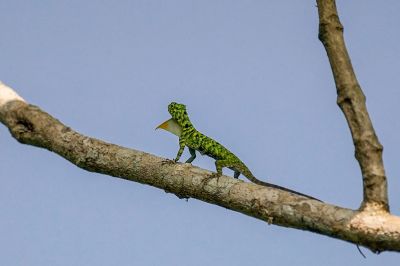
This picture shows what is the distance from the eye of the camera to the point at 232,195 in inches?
243

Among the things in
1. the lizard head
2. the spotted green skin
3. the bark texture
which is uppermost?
the lizard head

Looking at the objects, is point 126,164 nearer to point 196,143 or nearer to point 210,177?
point 210,177

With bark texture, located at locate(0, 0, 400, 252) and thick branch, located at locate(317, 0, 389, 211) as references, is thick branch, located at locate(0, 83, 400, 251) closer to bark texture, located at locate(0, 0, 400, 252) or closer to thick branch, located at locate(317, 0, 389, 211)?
bark texture, located at locate(0, 0, 400, 252)

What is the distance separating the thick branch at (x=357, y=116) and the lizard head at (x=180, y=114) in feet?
14.3

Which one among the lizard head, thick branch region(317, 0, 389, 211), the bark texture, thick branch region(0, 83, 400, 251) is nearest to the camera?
the bark texture

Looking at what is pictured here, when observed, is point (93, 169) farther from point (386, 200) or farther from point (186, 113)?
point (186, 113)

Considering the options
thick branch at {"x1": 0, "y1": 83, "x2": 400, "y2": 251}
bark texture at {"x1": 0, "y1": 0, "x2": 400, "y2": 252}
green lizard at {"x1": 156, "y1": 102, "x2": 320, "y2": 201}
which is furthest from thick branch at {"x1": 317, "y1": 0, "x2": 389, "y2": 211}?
green lizard at {"x1": 156, "y1": 102, "x2": 320, "y2": 201}

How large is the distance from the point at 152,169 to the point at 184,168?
298 millimetres

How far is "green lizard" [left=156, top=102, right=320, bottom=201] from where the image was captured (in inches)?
354

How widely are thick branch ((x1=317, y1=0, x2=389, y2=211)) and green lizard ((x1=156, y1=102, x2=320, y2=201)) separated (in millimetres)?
2808

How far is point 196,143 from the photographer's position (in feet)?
32.0

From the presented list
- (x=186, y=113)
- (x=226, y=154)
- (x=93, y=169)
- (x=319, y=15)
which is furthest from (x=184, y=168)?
(x=186, y=113)

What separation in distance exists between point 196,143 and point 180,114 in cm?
81

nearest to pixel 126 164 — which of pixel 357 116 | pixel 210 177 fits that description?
pixel 210 177
